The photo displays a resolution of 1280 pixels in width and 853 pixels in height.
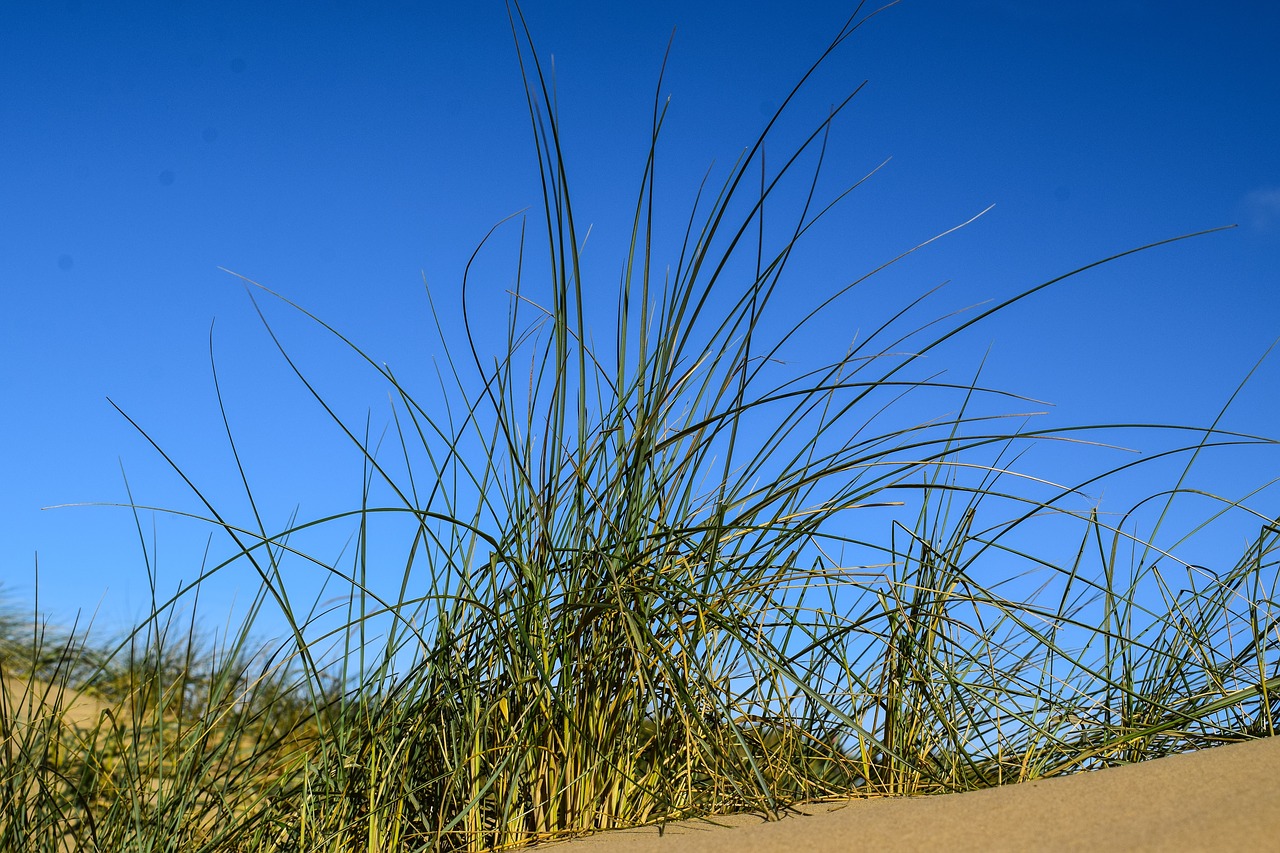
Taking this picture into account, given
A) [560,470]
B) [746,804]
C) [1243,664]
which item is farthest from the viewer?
[1243,664]

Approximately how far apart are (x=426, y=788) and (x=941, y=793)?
723mm

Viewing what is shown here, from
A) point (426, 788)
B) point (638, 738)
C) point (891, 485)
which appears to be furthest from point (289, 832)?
point (891, 485)

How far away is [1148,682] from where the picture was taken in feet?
5.53

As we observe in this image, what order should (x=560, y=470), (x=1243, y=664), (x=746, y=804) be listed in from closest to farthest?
(x=746, y=804)
(x=560, y=470)
(x=1243, y=664)

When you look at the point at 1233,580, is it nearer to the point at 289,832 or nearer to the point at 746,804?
the point at 746,804

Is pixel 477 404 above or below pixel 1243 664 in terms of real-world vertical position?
above

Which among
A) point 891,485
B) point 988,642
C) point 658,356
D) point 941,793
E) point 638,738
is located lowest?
point 941,793

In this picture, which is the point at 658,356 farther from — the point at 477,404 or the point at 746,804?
the point at 746,804

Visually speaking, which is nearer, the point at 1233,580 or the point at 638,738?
the point at 638,738

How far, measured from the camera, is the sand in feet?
3.37

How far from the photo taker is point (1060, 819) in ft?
3.72

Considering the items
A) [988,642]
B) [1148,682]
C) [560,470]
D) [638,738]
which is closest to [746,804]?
[638,738]

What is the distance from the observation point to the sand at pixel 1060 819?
1027mm

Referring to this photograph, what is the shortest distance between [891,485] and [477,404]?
680 millimetres
